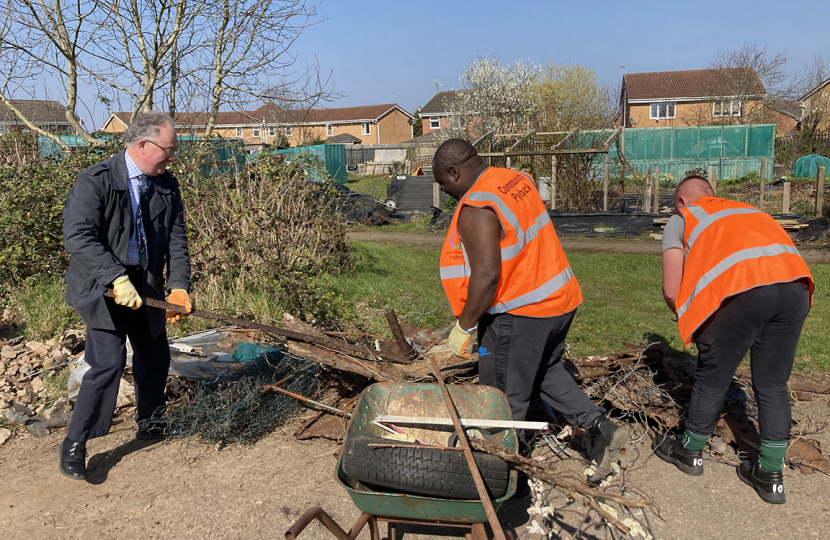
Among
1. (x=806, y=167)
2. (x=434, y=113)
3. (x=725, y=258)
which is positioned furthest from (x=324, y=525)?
(x=434, y=113)

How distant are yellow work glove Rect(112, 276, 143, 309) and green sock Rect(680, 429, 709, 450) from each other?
126 inches

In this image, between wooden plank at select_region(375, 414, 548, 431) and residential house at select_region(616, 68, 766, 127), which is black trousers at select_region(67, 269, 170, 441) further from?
residential house at select_region(616, 68, 766, 127)

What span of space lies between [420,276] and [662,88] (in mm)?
41363

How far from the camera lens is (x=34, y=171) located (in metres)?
7.55

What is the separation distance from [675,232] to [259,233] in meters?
4.48

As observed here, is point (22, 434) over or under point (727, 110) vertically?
under

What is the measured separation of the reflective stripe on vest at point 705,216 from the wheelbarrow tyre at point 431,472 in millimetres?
1758

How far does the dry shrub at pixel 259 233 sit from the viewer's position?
20.1ft

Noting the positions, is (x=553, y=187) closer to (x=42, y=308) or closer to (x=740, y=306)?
(x=42, y=308)

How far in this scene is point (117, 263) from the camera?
3.55 metres

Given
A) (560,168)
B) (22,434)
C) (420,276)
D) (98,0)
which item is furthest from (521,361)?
(560,168)

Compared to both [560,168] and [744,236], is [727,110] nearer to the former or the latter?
[560,168]

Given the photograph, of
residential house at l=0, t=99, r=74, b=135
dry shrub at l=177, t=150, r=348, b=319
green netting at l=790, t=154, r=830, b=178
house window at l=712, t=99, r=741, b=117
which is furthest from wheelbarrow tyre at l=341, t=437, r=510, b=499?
house window at l=712, t=99, r=741, b=117

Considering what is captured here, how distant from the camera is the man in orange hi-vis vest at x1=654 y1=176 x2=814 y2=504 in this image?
3.14 m
